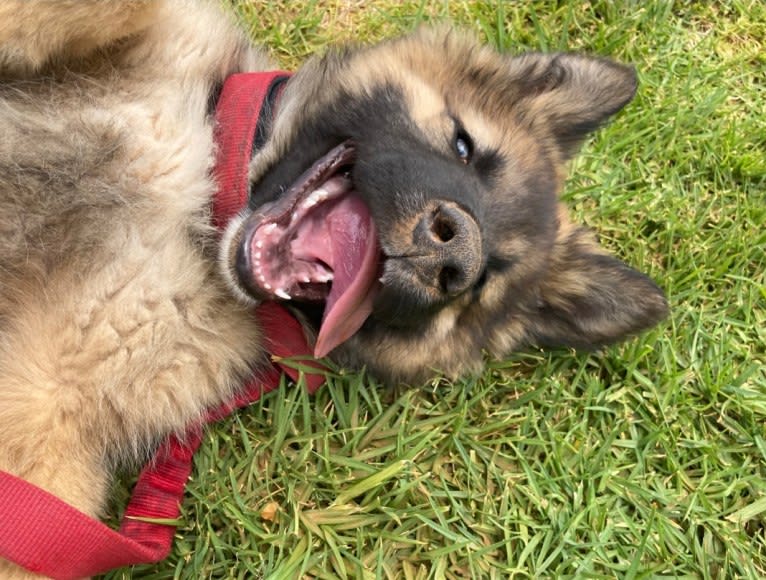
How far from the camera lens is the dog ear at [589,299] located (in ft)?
8.57

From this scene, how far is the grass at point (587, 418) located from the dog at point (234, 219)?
0.34 metres

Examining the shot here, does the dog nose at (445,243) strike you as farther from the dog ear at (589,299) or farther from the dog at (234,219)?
the dog ear at (589,299)

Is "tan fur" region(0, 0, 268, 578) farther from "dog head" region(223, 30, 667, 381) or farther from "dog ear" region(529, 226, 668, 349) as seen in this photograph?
"dog ear" region(529, 226, 668, 349)

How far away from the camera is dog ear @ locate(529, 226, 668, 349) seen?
2.61 metres

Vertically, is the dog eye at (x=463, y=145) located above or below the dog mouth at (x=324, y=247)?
above

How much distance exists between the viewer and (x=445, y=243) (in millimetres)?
2039

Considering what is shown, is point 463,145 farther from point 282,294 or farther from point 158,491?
point 158,491

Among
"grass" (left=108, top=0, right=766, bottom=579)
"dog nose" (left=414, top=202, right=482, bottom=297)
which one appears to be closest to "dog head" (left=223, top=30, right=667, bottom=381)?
"dog nose" (left=414, top=202, right=482, bottom=297)

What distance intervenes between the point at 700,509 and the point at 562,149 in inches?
63.1

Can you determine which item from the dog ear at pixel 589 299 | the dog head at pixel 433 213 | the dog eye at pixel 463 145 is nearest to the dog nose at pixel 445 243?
the dog head at pixel 433 213

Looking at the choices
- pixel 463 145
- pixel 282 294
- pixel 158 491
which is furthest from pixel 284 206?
pixel 158 491

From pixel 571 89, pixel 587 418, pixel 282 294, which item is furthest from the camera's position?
pixel 587 418

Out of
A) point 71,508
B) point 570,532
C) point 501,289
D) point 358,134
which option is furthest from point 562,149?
point 71,508

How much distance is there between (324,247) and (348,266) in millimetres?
107
